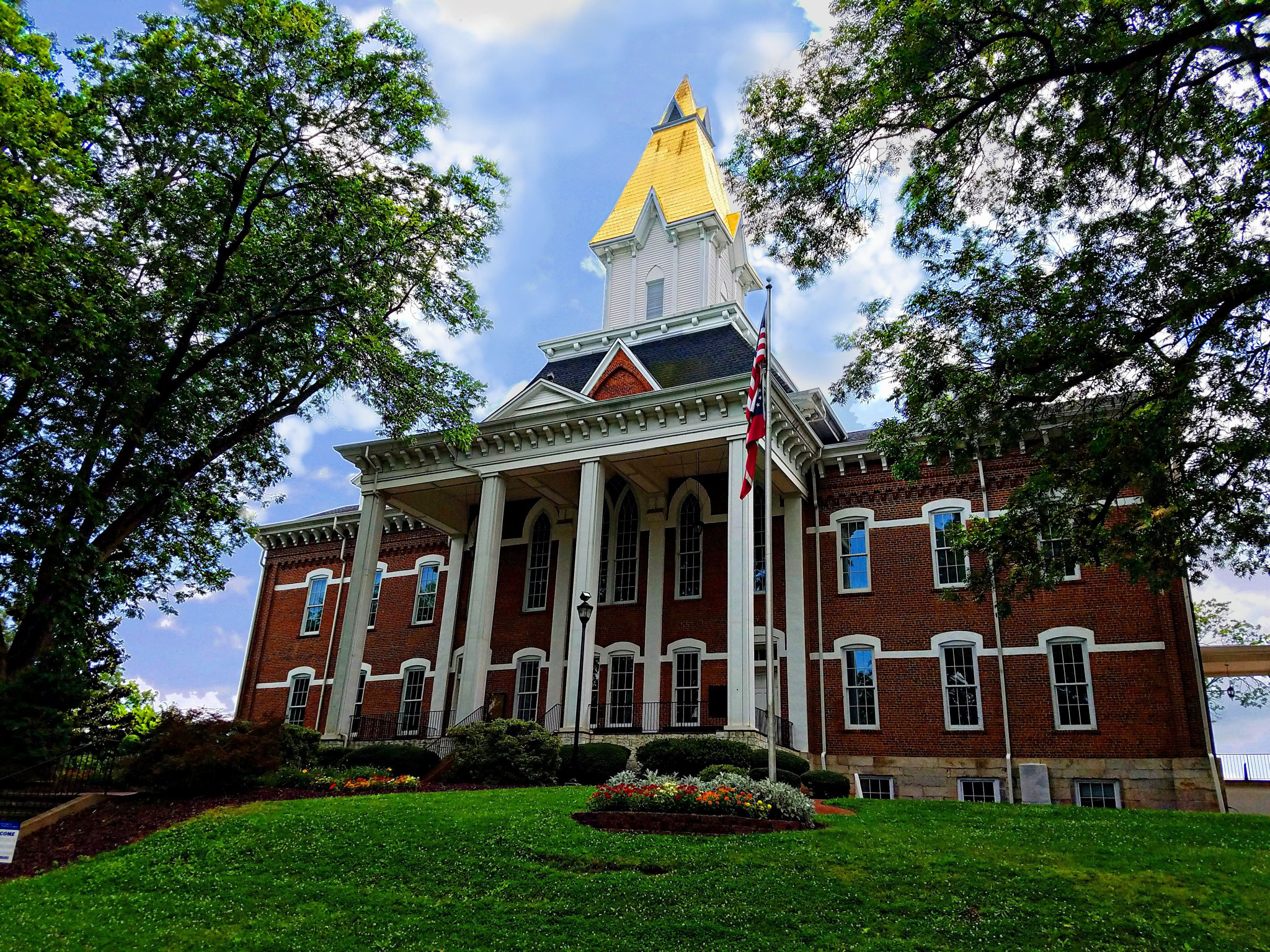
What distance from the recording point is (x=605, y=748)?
21.4 metres

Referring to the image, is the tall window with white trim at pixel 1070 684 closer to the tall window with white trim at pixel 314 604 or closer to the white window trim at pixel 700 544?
the white window trim at pixel 700 544

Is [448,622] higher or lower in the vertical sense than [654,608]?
lower

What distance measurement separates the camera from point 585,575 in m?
24.4

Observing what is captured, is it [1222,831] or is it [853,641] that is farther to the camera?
[853,641]

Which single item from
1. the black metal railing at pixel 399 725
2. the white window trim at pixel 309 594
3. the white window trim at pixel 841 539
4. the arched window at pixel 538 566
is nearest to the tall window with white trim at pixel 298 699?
the white window trim at pixel 309 594

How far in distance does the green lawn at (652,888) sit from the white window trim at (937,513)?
39.0 feet

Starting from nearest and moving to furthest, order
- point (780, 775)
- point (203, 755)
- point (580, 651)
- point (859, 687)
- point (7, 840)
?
point (7, 840) < point (203, 755) < point (780, 775) < point (580, 651) < point (859, 687)

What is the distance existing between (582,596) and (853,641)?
892 cm

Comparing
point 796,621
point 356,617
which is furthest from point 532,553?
point 796,621

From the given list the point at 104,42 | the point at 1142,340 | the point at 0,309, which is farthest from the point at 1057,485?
the point at 104,42

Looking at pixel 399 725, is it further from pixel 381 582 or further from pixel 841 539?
pixel 841 539

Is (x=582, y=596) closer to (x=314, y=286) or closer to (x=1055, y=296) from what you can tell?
(x=314, y=286)

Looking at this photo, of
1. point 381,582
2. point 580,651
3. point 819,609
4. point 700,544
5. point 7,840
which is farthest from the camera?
point 381,582

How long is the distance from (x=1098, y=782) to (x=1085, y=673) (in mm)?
2661
